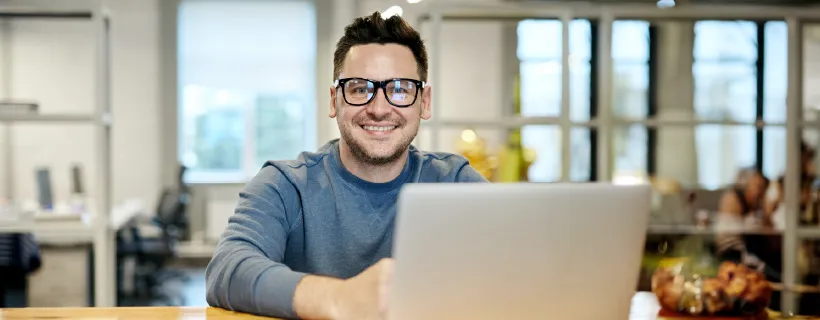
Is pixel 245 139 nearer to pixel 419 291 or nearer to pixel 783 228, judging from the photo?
pixel 783 228

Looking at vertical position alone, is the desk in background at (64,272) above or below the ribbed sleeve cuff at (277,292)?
below

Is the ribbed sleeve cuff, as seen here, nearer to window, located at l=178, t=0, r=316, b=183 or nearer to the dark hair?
the dark hair

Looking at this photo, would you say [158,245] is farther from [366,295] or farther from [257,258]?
[366,295]

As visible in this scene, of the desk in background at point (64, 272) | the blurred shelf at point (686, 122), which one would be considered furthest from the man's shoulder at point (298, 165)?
the desk in background at point (64, 272)

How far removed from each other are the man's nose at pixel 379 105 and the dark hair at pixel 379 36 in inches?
4.8

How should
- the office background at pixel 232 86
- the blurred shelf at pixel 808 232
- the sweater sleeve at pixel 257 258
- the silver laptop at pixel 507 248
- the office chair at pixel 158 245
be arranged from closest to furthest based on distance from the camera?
the silver laptop at pixel 507 248, the sweater sleeve at pixel 257 258, the blurred shelf at pixel 808 232, the office chair at pixel 158 245, the office background at pixel 232 86

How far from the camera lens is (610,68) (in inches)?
156

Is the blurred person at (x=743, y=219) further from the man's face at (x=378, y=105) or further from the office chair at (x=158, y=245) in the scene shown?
the office chair at (x=158, y=245)

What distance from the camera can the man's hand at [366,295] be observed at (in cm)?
98

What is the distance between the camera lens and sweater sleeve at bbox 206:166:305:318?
1.26m

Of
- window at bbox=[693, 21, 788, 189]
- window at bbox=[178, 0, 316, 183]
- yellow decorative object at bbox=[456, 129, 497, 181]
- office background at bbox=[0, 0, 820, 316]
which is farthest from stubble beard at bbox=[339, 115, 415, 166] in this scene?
window at bbox=[178, 0, 316, 183]

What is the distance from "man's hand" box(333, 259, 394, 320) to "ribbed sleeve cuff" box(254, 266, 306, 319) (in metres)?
0.12

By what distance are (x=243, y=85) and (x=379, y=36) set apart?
787cm

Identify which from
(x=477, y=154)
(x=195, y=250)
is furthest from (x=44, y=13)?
(x=195, y=250)
